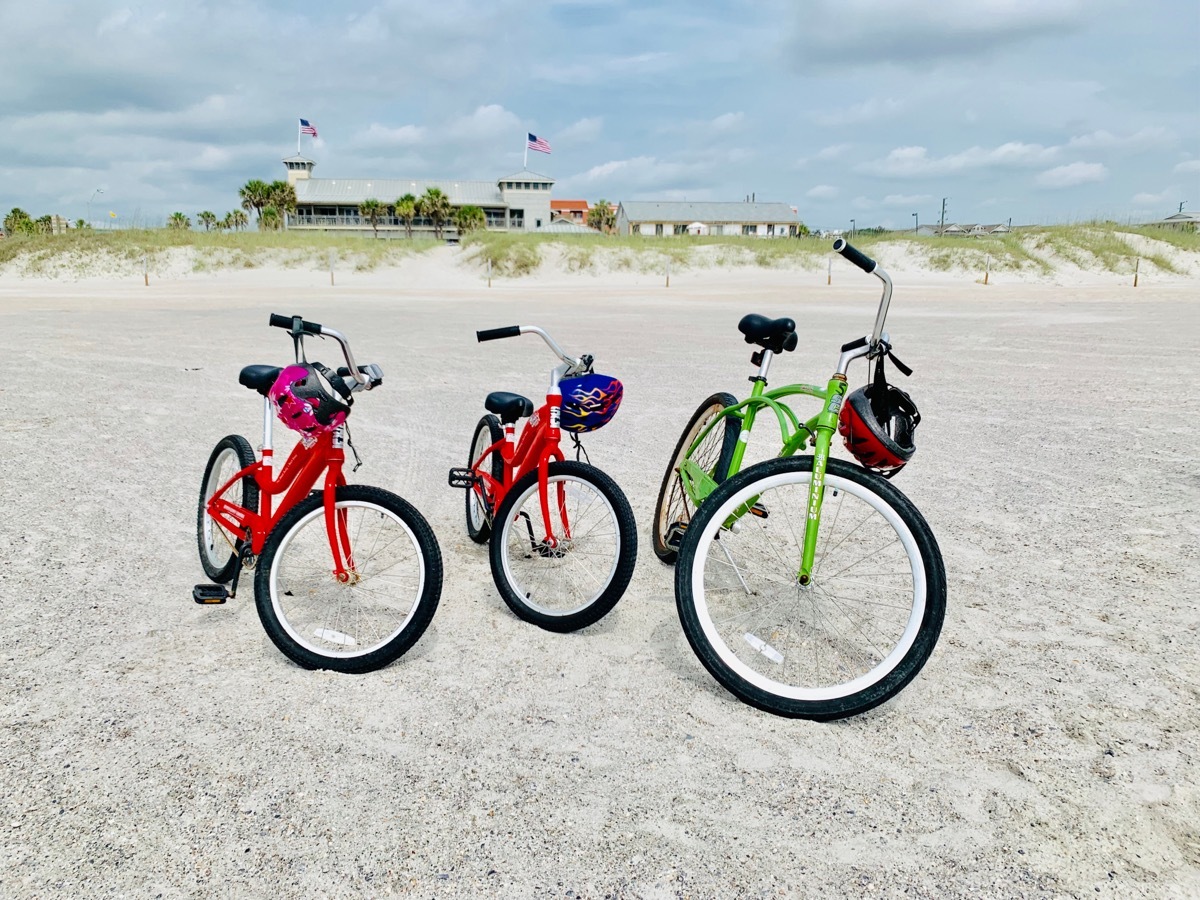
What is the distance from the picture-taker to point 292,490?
3432 millimetres

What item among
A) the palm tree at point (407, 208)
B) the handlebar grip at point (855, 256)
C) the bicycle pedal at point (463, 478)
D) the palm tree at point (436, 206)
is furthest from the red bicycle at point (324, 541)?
the palm tree at point (407, 208)

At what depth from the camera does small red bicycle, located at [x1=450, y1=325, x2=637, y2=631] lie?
11.4 ft

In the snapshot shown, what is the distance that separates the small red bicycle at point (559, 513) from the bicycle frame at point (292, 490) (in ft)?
2.28

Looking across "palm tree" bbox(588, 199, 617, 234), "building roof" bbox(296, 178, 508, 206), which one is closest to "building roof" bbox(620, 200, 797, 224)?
"palm tree" bbox(588, 199, 617, 234)

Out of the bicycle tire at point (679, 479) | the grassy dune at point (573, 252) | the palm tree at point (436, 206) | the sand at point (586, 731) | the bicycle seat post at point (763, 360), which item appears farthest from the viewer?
the palm tree at point (436, 206)

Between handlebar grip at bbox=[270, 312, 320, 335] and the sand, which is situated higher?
handlebar grip at bbox=[270, 312, 320, 335]

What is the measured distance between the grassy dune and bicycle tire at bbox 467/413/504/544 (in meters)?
37.0

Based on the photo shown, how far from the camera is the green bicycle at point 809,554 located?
287cm

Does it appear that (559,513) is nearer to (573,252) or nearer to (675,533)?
(675,533)

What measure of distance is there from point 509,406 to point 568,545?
0.71 metres

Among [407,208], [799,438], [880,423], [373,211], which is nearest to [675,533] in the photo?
[799,438]

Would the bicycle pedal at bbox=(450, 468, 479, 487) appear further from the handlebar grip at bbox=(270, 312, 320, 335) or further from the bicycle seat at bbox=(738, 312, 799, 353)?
the bicycle seat at bbox=(738, 312, 799, 353)

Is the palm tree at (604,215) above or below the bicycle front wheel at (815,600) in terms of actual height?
above

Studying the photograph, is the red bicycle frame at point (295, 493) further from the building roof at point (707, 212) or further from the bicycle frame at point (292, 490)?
the building roof at point (707, 212)
